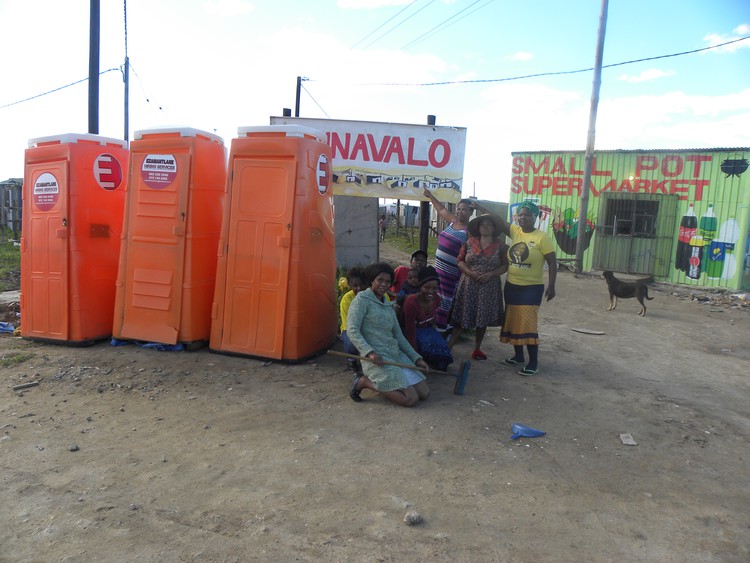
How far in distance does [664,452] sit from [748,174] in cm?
1138

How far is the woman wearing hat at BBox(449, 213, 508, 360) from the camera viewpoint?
5.19 metres

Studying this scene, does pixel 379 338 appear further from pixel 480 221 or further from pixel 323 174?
pixel 323 174

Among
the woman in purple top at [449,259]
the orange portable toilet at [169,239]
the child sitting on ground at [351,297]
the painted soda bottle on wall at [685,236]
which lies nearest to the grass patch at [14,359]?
the orange portable toilet at [169,239]

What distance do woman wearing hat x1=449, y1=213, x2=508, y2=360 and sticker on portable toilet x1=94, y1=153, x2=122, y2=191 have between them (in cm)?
378

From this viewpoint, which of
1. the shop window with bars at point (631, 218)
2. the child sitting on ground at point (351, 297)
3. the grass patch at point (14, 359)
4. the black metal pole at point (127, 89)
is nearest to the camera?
the child sitting on ground at point (351, 297)

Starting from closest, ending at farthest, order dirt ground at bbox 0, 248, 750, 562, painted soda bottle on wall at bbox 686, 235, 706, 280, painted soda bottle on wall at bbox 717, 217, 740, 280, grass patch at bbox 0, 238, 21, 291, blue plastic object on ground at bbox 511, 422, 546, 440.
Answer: dirt ground at bbox 0, 248, 750, 562, blue plastic object on ground at bbox 511, 422, 546, 440, grass patch at bbox 0, 238, 21, 291, painted soda bottle on wall at bbox 717, 217, 740, 280, painted soda bottle on wall at bbox 686, 235, 706, 280

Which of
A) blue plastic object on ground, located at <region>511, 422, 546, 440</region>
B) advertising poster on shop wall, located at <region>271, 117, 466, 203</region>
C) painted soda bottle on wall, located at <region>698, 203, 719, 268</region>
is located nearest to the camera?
blue plastic object on ground, located at <region>511, 422, 546, 440</region>

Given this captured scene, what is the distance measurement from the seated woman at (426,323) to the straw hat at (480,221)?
65 centimetres

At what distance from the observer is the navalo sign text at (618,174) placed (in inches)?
Result: 513

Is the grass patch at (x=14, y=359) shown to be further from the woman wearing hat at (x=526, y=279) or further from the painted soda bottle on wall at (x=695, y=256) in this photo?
the painted soda bottle on wall at (x=695, y=256)

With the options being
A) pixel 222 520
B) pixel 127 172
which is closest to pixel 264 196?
pixel 127 172

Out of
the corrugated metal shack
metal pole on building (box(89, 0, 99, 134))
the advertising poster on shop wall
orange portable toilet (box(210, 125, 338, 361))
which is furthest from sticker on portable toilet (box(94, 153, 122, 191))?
the corrugated metal shack

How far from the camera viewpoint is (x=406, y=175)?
7766 mm

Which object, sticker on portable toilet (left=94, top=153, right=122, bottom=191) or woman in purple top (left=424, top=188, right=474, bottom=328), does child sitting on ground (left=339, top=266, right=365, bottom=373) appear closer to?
woman in purple top (left=424, top=188, right=474, bottom=328)
